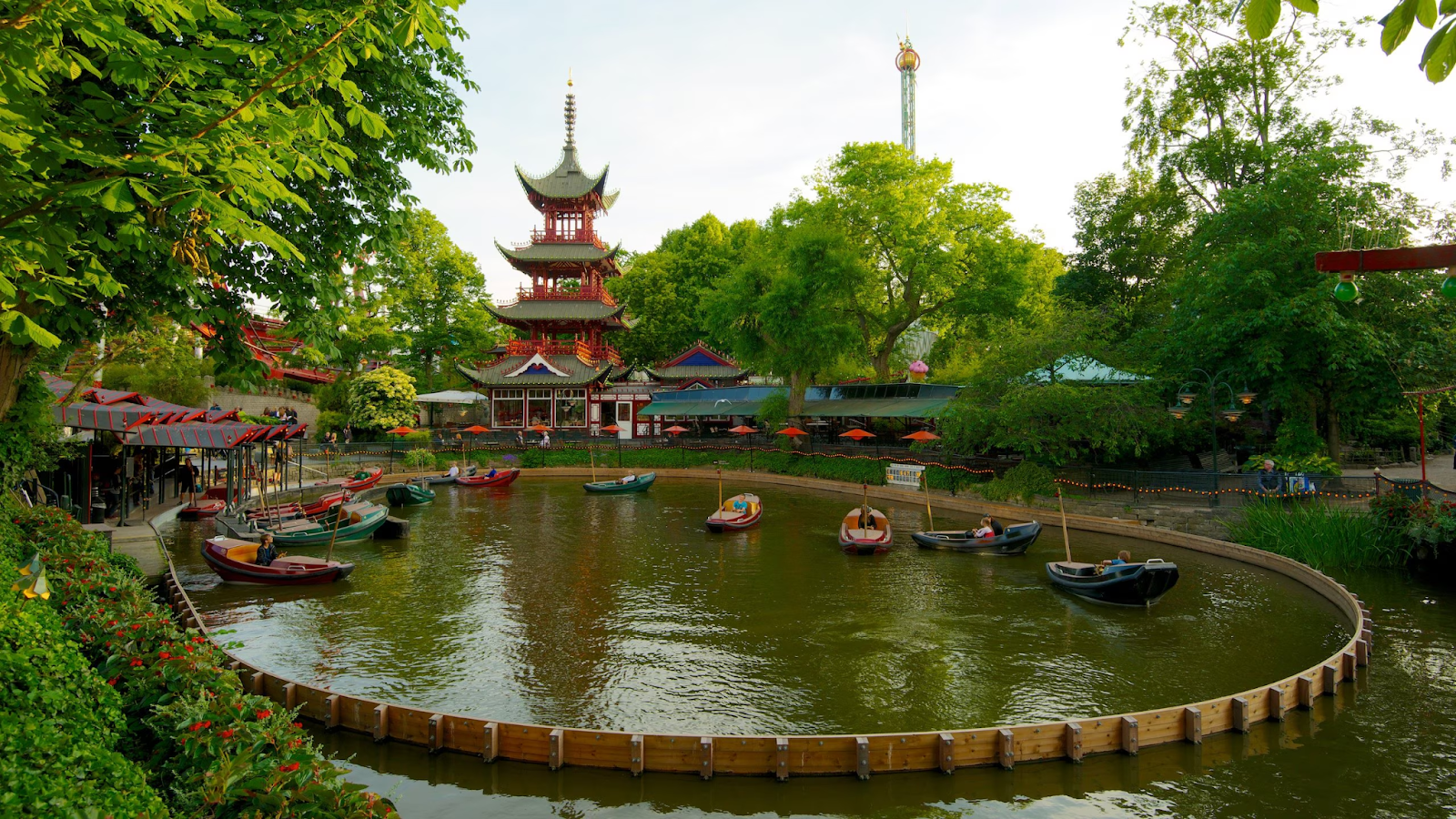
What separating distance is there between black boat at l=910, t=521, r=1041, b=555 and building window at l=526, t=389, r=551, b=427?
34.2 meters

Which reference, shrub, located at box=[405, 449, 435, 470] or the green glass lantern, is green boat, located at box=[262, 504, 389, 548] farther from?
the green glass lantern

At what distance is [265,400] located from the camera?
47188 mm

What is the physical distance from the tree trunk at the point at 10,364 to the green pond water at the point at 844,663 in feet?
18.5

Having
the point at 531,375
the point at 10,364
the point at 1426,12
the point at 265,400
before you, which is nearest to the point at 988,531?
the point at 1426,12

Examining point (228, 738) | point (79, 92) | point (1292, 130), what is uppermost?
point (1292, 130)

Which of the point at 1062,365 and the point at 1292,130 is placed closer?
the point at 1292,130

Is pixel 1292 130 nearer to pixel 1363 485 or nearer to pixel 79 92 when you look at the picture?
Answer: pixel 1363 485

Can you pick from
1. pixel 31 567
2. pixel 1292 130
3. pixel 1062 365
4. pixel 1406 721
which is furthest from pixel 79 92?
pixel 1292 130

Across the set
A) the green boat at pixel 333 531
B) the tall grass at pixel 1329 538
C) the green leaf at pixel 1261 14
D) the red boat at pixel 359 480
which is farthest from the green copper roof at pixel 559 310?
the green leaf at pixel 1261 14

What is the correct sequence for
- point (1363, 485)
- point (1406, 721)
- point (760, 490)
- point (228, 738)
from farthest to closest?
point (760, 490)
point (1363, 485)
point (1406, 721)
point (228, 738)

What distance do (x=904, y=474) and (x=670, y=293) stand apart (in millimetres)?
30814

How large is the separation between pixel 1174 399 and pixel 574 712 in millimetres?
25163

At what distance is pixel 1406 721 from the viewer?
10547mm

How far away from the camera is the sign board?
32.5 metres
